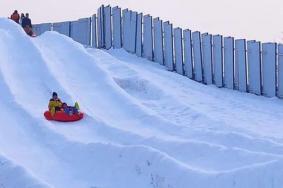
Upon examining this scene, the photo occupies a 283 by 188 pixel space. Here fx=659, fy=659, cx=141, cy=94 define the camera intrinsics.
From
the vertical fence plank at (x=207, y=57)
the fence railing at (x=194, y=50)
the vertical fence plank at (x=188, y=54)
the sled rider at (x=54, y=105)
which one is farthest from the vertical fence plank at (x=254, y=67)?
the sled rider at (x=54, y=105)

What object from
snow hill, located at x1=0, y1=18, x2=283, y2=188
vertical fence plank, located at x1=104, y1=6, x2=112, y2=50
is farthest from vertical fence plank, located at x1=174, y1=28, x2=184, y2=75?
vertical fence plank, located at x1=104, y1=6, x2=112, y2=50

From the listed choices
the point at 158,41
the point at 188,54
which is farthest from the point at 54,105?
the point at 158,41

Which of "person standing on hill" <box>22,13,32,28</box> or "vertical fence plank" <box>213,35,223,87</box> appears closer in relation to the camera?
"vertical fence plank" <box>213,35,223,87</box>

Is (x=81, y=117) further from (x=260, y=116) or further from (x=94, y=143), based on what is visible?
(x=260, y=116)

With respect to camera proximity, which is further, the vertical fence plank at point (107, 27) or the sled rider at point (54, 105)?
the vertical fence plank at point (107, 27)

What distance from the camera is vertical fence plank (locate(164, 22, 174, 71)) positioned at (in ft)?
64.8

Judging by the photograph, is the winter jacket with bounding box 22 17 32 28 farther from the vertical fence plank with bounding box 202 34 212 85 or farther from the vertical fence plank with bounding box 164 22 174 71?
the vertical fence plank with bounding box 202 34 212 85

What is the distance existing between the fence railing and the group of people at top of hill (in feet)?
6.87

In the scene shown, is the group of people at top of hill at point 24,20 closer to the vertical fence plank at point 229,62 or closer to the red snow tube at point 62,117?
the vertical fence plank at point 229,62

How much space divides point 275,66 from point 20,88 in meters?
6.63

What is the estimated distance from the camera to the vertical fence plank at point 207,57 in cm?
1855

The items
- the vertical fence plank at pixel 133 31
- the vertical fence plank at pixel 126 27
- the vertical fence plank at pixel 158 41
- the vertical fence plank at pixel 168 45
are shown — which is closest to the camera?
the vertical fence plank at pixel 168 45

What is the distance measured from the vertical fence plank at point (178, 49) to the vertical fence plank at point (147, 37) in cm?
128

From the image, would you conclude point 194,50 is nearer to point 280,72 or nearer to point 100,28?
point 280,72
